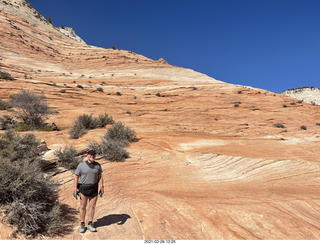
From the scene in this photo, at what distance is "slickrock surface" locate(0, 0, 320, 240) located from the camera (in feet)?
12.5

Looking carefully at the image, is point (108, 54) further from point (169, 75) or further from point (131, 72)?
point (169, 75)

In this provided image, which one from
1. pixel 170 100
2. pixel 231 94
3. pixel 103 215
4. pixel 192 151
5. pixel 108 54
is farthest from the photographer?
pixel 108 54

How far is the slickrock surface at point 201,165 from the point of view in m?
3.80

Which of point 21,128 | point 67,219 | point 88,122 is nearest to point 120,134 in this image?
point 88,122

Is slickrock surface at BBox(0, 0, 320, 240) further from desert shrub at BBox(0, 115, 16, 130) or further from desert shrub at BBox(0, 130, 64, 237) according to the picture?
desert shrub at BBox(0, 115, 16, 130)

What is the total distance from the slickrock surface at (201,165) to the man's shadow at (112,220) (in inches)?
0.8

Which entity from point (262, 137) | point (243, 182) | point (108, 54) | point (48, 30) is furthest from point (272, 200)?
point (48, 30)

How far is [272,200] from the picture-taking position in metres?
4.83

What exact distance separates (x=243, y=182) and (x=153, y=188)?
2885 millimetres

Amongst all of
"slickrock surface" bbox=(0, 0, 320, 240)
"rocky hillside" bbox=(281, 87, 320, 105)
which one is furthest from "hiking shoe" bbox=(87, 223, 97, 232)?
"rocky hillside" bbox=(281, 87, 320, 105)

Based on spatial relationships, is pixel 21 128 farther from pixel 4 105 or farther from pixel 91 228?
pixel 91 228

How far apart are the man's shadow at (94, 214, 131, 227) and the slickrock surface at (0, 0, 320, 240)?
20mm

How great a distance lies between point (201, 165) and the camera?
743 centimetres

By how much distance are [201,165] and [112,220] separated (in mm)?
4436
